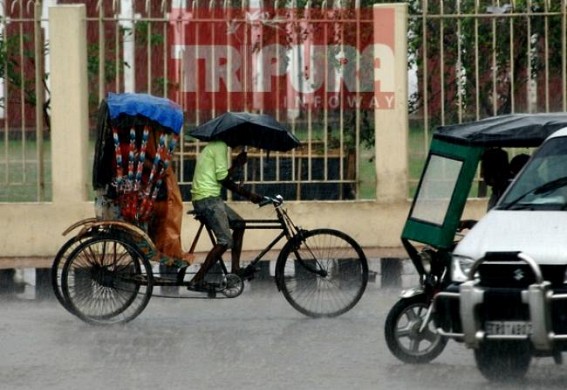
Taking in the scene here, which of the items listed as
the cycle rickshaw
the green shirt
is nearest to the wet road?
the cycle rickshaw

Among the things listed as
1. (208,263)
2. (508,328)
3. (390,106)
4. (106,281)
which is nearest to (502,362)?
(508,328)

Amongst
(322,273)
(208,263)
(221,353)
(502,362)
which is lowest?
(221,353)

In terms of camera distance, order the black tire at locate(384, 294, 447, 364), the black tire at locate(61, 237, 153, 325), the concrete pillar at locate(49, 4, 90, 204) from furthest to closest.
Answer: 1. the concrete pillar at locate(49, 4, 90, 204)
2. the black tire at locate(61, 237, 153, 325)
3. the black tire at locate(384, 294, 447, 364)

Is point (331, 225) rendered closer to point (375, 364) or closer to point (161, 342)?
point (161, 342)

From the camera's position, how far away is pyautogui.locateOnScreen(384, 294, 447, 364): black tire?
1023 cm

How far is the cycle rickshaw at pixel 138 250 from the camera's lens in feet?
40.9

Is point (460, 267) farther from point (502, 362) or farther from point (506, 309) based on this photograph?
point (502, 362)

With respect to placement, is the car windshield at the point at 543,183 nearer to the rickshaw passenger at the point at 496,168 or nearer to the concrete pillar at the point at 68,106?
the rickshaw passenger at the point at 496,168

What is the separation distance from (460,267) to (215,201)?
12.5 feet

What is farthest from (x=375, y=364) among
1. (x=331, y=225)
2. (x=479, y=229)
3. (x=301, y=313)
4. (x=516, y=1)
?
(x=516, y=1)

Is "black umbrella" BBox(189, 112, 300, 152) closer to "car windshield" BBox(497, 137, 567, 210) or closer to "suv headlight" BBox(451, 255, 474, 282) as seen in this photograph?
"car windshield" BBox(497, 137, 567, 210)

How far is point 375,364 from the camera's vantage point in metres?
10.3

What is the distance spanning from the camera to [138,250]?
12523mm

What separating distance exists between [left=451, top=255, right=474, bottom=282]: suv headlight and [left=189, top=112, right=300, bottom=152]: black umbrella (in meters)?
3.70
